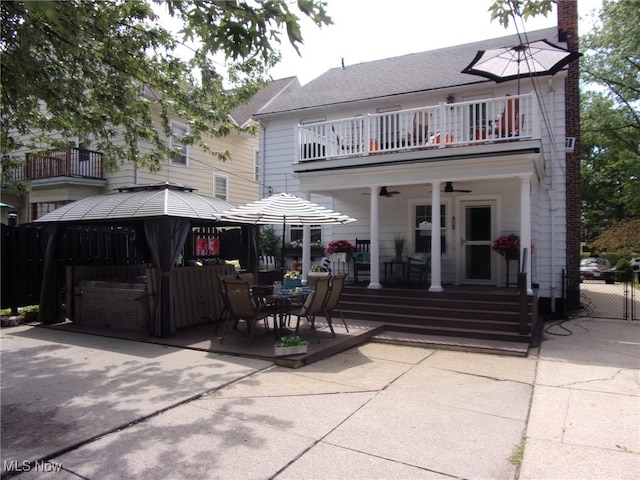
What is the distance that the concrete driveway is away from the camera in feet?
10.6

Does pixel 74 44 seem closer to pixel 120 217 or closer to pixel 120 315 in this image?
pixel 120 217

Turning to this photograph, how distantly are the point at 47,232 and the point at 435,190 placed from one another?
8.01 m

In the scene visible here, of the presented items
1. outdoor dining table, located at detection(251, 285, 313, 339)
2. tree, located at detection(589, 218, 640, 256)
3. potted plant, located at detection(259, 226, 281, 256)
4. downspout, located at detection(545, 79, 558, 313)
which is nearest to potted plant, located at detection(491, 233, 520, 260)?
downspout, located at detection(545, 79, 558, 313)

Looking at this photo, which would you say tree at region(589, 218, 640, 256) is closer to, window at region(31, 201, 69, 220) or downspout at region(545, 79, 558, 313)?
downspout at region(545, 79, 558, 313)

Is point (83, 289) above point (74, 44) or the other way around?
the other way around

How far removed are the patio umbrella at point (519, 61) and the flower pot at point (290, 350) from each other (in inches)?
277

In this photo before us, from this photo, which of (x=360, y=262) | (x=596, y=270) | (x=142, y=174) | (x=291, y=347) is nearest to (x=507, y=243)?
(x=360, y=262)

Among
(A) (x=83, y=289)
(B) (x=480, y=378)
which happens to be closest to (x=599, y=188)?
(B) (x=480, y=378)

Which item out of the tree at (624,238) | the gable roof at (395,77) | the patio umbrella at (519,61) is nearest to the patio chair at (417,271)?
the patio umbrella at (519,61)

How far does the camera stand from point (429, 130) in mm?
9625

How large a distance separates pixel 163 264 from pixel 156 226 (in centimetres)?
67

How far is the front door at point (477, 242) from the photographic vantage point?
1111 centimetres

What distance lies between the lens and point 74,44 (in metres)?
5.21

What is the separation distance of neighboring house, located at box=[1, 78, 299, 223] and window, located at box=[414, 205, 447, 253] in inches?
260
